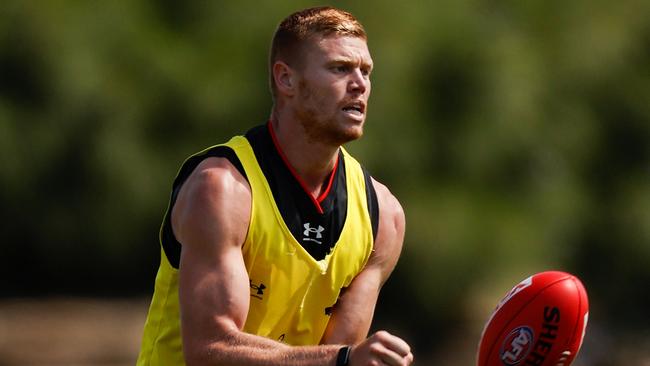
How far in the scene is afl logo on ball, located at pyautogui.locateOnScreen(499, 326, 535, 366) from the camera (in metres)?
5.39

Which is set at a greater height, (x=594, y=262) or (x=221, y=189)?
(x=221, y=189)

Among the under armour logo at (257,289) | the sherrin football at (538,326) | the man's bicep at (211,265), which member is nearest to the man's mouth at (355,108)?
the man's bicep at (211,265)

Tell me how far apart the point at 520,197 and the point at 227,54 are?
344 cm

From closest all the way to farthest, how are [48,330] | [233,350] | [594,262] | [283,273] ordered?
1. [233,350]
2. [283,273]
3. [48,330]
4. [594,262]

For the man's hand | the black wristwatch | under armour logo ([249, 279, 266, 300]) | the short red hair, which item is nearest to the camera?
the man's hand

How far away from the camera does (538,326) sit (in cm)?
541

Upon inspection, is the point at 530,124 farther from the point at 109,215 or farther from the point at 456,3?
the point at 109,215

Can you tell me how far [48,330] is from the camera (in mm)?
13727

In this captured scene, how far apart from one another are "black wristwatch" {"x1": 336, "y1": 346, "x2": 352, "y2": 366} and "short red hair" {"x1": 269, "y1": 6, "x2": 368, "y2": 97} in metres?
1.29

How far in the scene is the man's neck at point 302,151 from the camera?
18.9ft

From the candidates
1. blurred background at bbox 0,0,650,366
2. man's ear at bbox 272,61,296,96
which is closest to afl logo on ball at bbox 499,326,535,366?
man's ear at bbox 272,61,296,96

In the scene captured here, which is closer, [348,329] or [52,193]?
[348,329]

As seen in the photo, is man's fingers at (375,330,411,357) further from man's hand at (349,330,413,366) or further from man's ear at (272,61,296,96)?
man's ear at (272,61,296,96)

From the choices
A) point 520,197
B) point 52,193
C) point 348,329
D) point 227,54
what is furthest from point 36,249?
point 348,329
